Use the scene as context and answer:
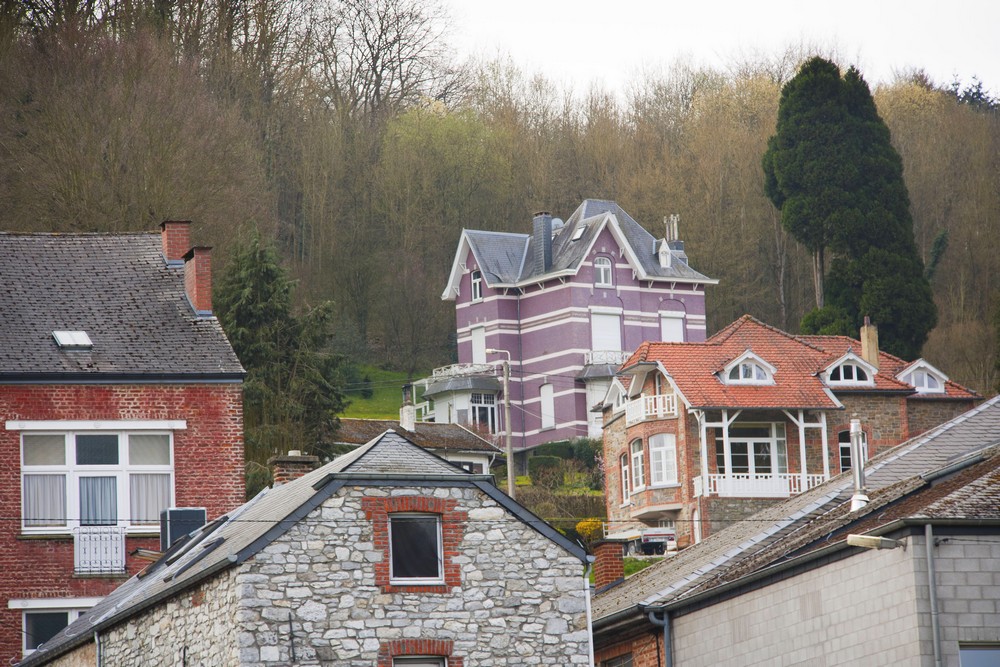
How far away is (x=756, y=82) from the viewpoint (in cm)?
9088

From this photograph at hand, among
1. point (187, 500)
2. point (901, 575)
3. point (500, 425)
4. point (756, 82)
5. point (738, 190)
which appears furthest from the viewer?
point (756, 82)

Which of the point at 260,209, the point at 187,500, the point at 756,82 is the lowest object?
the point at 187,500

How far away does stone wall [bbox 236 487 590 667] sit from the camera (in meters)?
19.2

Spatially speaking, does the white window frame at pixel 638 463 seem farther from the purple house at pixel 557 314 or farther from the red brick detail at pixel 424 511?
the red brick detail at pixel 424 511

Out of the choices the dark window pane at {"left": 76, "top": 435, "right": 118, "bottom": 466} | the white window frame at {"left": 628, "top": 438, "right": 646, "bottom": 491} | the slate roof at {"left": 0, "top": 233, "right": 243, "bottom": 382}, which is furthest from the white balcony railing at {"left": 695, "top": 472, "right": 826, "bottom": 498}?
the dark window pane at {"left": 76, "top": 435, "right": 118, "bottom": 466}

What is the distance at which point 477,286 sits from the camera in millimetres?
77125

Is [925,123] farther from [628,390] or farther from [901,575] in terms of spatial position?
[901,575]

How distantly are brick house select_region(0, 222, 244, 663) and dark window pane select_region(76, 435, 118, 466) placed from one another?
20mm

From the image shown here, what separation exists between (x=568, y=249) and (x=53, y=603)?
1938 inches

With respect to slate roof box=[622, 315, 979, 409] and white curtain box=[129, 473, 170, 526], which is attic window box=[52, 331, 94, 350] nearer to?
white curtain box=[129, 473, 170, 526]

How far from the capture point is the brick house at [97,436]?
91.9 ft

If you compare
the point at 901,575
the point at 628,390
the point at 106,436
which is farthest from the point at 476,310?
the point at 901,575

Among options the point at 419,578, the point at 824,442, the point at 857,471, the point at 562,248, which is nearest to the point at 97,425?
the point at 419,578

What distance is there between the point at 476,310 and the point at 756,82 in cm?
2348
